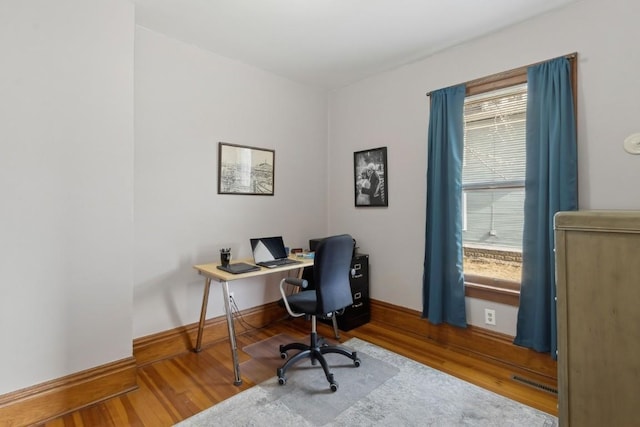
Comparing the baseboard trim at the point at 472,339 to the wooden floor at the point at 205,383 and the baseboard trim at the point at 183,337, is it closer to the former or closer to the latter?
the wooden floor at the point at 205,383

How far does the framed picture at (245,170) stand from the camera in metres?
2.87

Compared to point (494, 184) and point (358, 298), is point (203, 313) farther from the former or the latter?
point (494, 184)

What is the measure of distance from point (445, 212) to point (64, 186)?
2.79m

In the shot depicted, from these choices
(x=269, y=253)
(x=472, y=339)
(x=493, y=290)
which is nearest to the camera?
(x=493, y=290)

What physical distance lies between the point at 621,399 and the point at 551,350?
3.23ft

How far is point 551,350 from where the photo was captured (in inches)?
83.0

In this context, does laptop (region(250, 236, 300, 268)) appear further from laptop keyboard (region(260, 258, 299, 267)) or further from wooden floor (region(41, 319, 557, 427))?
wooden floor (region(41, 319, 557, 427))

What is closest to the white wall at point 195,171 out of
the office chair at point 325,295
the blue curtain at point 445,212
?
the office chair at point 325,295

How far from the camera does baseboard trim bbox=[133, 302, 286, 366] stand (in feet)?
7.90

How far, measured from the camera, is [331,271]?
2.19 m

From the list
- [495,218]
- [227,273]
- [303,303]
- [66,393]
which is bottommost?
[66,393]

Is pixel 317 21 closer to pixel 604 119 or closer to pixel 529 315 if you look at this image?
pixel 604 119

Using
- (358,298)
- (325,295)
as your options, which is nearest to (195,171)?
(325,295)

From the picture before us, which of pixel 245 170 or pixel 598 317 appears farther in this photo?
pixel 245 170
